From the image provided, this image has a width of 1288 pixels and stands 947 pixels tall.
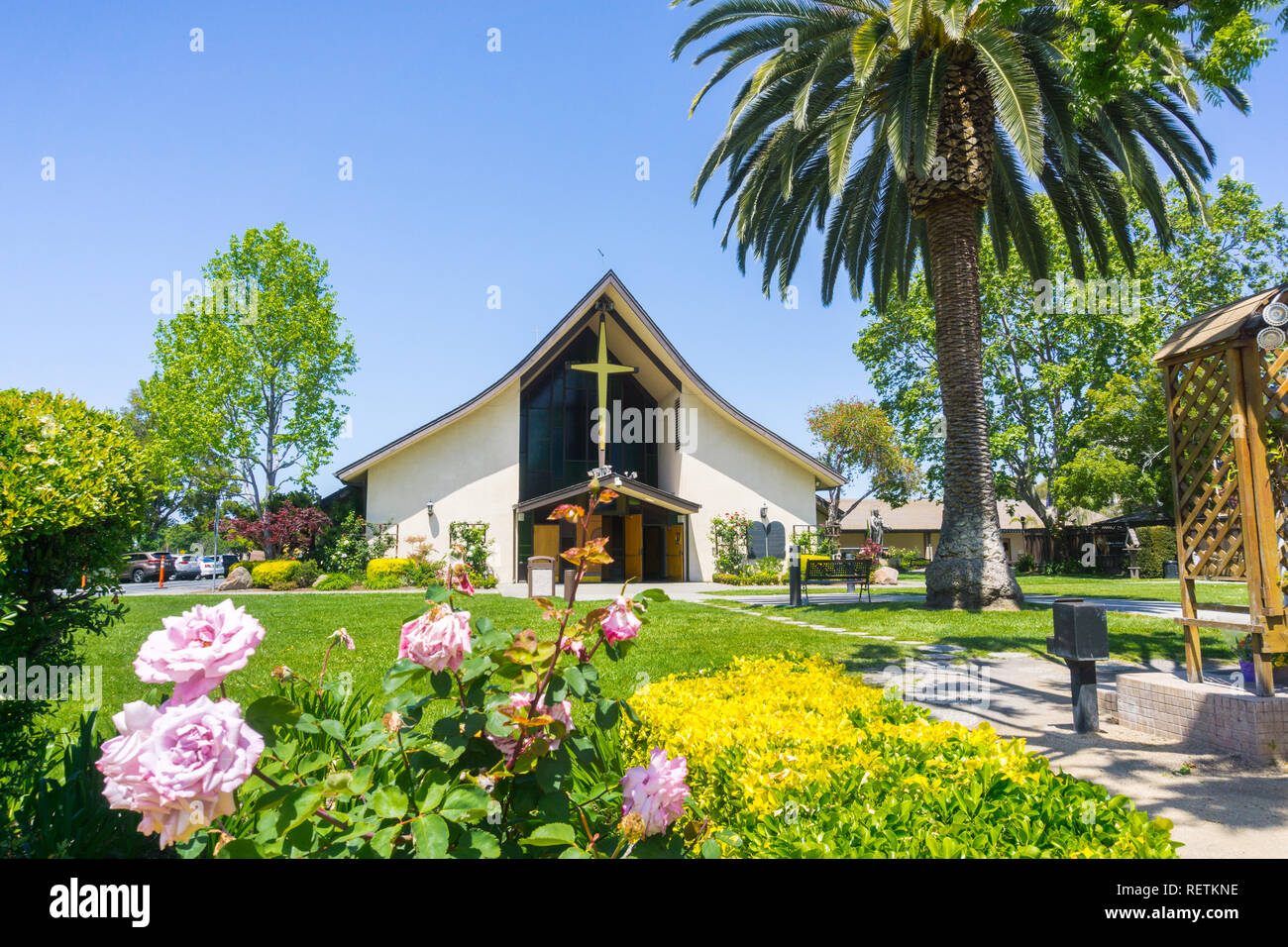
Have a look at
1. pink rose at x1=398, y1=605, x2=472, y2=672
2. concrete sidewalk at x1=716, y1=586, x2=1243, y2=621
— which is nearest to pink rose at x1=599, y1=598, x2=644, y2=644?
pink rose at x1=398, y1=605, x2=472, y2=672

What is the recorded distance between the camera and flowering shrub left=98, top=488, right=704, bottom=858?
4.20 feet

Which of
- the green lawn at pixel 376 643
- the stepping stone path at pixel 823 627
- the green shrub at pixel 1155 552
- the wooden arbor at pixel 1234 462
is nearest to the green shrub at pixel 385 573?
the green lawn at pixel 376 643

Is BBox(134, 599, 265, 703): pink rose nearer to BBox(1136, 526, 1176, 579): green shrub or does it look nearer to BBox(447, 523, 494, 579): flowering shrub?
BBox(447, 523, 494, 579): flowering shrub

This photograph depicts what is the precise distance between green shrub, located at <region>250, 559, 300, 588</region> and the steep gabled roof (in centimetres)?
340

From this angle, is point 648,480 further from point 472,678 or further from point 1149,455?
point 472,678

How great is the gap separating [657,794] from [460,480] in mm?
24020

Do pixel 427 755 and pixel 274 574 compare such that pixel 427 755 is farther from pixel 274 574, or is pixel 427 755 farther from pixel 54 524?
pixel 274 574

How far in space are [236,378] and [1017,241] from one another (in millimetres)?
28349

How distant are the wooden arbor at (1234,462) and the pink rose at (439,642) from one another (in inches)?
206

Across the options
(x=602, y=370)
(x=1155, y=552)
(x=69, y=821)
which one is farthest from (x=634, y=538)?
(x=69, y=821)

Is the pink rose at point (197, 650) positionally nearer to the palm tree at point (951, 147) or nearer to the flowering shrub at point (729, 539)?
the palm tree at point (951, 147)
